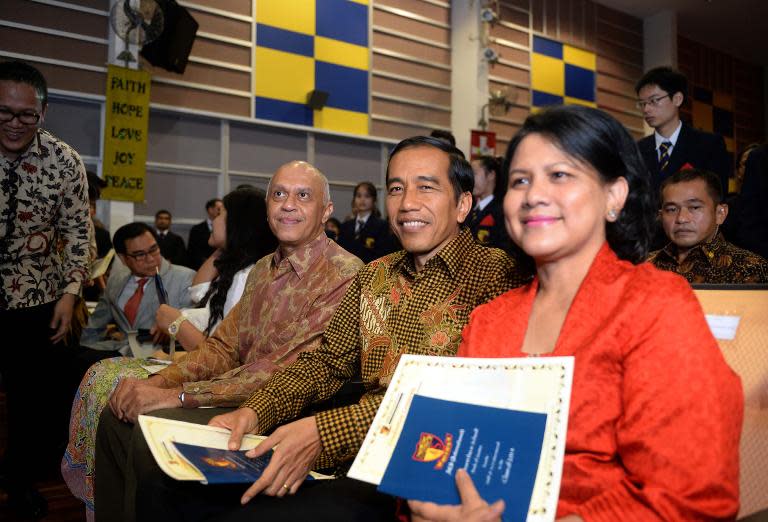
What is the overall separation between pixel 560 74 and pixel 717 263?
7.70 metres

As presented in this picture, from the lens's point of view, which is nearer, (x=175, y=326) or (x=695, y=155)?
(x=175, y=326)

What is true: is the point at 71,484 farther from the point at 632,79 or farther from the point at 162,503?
the point at 632,79

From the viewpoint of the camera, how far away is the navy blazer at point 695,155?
3244 mm

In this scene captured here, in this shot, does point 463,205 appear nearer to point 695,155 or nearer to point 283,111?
point 695,155

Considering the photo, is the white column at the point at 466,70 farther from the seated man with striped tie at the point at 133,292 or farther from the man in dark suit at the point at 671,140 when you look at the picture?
the seated man with striped tie at the point at 133,292

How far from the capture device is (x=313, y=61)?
23.3ft

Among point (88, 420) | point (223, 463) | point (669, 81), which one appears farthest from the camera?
point (669, 81)

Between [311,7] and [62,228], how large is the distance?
5.42m

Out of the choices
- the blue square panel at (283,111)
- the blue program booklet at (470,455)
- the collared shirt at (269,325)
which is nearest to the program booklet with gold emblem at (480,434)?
the blue program booklet at (470,455)

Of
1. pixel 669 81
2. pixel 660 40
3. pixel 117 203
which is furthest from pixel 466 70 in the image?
pixel 669 81

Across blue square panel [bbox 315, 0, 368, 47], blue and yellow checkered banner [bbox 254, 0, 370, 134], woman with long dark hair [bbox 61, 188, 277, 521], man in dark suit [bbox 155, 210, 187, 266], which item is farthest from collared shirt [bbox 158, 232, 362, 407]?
blue square panel [bbox 315, 0, 368, 47]

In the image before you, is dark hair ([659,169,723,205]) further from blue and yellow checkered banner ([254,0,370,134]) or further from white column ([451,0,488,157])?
white column ([451,0,488,157])

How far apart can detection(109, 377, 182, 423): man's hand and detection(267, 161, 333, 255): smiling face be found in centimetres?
58

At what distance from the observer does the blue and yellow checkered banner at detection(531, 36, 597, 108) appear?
9.01m
